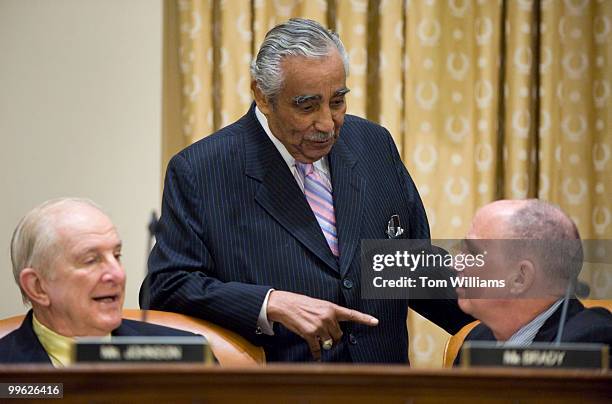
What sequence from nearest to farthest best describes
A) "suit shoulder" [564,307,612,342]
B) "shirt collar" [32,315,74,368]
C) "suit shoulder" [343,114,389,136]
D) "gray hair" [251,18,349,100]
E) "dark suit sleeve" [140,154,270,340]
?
"suit shoulder" [564,307,612,342] → "shirt collar" [32,315,74,368] → "dark suit sleeve" [140,154,270,340] → "gray hair" [251,18,349,100] → "suit shoulder" [343,114,389,136]

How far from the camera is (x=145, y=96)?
446cm

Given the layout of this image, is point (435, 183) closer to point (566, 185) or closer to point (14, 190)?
point (566, 185)

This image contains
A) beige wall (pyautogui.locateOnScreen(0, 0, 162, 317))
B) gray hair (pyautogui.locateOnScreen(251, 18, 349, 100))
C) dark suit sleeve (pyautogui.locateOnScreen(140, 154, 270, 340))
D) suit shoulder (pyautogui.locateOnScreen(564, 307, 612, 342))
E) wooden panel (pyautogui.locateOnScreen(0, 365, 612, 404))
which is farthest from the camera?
beige wall (pyautogui.locateOnScreen(0, 0, 162, 317))

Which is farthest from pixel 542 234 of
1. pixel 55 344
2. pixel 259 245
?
pixel 55 344

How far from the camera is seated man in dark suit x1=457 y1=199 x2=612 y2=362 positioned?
2.38 metres

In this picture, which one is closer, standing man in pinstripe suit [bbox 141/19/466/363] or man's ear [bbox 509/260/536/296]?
man's ear [bbox 509/260/536/296]

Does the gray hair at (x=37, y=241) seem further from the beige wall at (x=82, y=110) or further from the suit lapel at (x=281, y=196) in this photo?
the beige wall at (x=82, y=110)

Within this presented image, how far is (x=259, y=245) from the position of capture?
9.24 feet

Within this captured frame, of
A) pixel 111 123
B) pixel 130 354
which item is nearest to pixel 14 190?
pixel 111 123

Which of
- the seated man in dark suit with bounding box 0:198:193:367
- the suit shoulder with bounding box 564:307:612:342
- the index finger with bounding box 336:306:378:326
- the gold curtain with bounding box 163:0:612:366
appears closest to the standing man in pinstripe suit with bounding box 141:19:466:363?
the index finger with bounding box 336:306:378:326

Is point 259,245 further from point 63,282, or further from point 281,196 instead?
point 63,282

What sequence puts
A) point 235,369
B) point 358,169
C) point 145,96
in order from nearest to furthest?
1. point 235,369
2. point 358,169
3. point 145,96

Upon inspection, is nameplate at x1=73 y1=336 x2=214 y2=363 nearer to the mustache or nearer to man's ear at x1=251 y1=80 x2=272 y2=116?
the mustache

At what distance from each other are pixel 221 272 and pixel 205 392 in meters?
1.17
